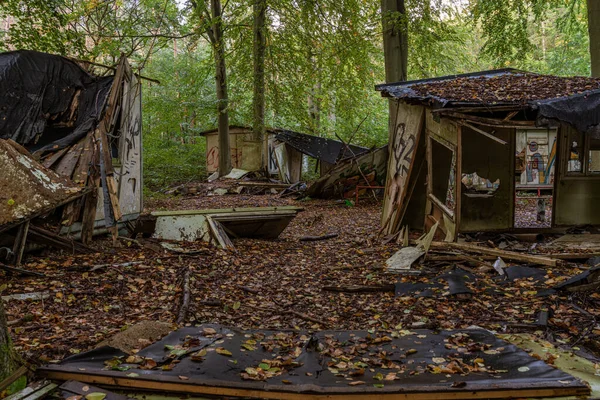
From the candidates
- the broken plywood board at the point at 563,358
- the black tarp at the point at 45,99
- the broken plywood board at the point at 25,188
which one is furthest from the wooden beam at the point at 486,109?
the black tarp at the point at 45,99

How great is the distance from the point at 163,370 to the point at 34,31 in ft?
40.4

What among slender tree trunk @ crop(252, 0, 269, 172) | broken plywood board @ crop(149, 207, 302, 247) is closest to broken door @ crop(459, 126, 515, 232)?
broken plywood board @ crop(149, 207, 302, 247)

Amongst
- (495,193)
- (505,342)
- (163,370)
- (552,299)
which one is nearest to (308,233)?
(495,193)

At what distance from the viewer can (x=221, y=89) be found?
66.4ft

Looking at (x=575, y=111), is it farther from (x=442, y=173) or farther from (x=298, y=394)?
(x=298, y=394)

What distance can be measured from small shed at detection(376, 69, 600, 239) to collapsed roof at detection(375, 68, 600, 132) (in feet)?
0.06

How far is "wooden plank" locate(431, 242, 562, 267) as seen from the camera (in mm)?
6993

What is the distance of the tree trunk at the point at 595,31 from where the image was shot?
11891 millimetres

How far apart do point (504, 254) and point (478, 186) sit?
4.18 meters

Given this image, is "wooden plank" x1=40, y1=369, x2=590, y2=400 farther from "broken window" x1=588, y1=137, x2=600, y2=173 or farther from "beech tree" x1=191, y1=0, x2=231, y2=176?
"beech tree" x1=191, y1=0, x2=231, y2=176

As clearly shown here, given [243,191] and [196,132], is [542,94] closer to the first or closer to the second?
[243,191]

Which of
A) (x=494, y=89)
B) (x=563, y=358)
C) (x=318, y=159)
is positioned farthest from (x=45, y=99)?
(x=318, y=159)

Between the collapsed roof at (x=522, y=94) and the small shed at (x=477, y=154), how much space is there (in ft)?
0.06

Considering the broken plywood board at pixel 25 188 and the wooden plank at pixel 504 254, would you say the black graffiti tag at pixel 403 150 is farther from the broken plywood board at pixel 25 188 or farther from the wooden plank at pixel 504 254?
the broken plywood board at pixel 25 188
